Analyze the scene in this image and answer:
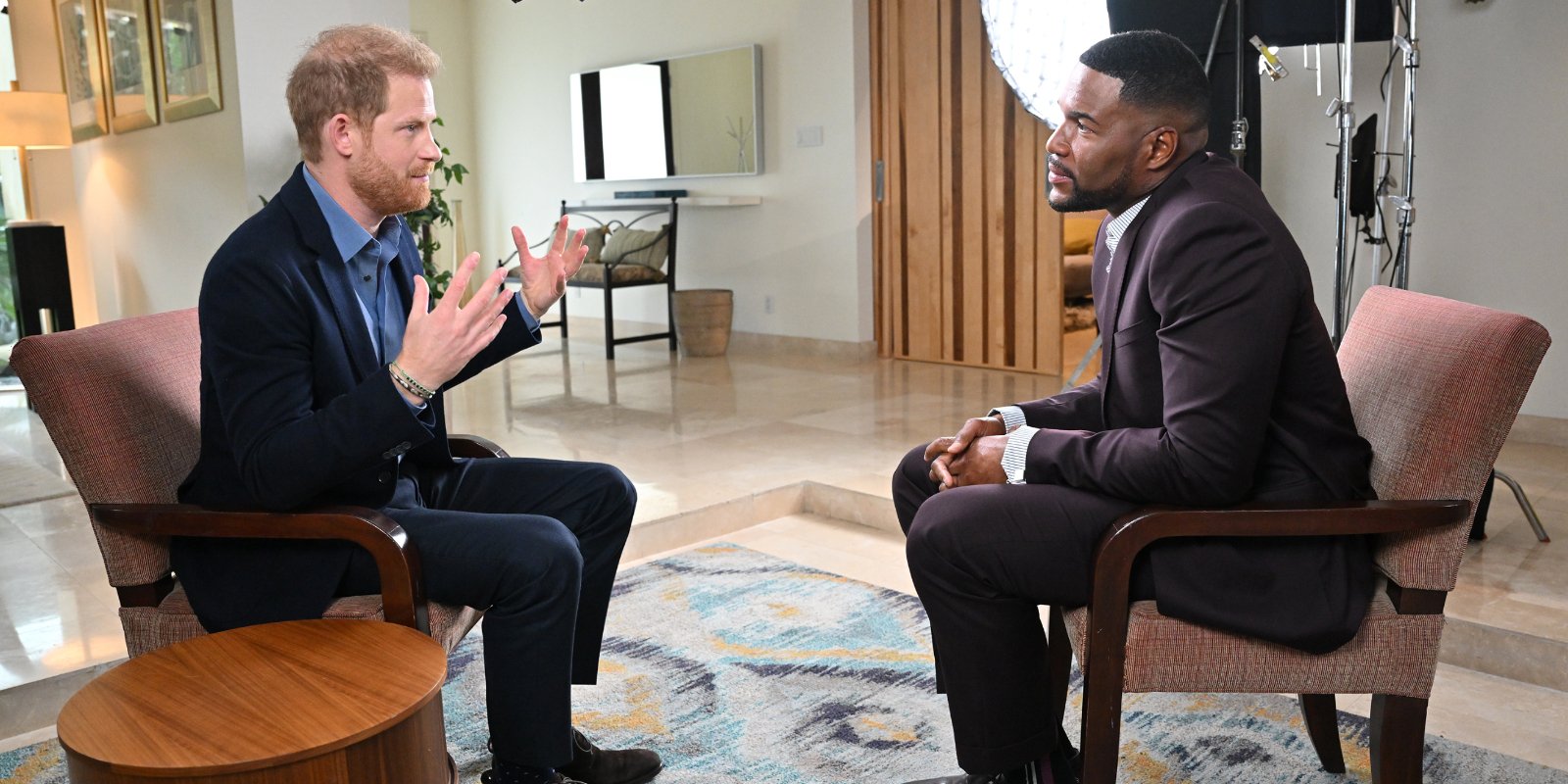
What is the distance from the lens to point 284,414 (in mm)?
1675

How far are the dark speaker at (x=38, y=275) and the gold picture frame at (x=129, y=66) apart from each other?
73cm

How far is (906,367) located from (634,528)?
3366mm

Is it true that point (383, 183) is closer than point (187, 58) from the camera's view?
Yes

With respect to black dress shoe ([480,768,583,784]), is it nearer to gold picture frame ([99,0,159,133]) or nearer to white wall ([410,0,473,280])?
gold picture frame ([99,0,159,133])

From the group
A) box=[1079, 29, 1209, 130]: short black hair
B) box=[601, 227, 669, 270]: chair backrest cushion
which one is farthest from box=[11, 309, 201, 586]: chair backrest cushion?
box=[601, 227, 669, 270]: chair backrest cushion

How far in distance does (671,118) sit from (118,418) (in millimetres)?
6186

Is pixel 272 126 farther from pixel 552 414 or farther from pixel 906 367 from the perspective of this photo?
pixel 906 367

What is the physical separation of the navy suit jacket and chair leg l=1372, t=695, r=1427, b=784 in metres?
1.37

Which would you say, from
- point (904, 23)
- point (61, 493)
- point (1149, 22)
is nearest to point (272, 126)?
point (61, 493)

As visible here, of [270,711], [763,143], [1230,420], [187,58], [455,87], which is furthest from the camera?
[455,87]

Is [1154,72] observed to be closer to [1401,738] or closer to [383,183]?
[1401,738]

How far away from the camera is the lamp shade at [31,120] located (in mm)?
5934

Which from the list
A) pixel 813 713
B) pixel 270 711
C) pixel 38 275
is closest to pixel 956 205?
pixel 813 713

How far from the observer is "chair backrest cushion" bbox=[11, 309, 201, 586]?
1828 mm
